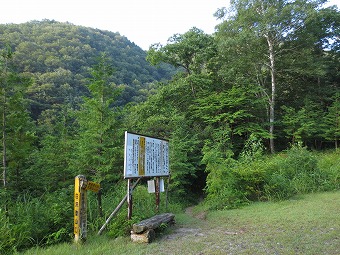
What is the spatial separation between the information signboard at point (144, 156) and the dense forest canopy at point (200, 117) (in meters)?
1.13

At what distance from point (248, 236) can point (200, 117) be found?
10607 mm

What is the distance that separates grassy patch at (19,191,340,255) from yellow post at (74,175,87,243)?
0.62ft

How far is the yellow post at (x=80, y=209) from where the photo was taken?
4.25m

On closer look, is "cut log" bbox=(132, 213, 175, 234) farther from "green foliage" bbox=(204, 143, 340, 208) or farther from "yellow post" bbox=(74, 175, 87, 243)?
"green foliage" bbox=(204, 143, 340, 208)

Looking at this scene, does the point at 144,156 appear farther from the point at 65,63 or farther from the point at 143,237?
the point at 65,63

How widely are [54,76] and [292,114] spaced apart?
25.1 metres

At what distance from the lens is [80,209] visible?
430cm

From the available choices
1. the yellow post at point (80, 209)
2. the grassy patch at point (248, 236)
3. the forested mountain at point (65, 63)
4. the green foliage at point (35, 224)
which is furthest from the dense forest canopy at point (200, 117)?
the grassy patch at point (248, 236)

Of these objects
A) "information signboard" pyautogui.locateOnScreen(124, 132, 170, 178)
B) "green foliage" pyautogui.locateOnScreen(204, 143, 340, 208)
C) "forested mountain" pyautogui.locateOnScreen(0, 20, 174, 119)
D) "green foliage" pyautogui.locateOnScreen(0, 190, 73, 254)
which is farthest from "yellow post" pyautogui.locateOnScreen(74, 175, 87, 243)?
"forested mountain" pyautogui.locateOnScreen(0, 20, 174, 119)

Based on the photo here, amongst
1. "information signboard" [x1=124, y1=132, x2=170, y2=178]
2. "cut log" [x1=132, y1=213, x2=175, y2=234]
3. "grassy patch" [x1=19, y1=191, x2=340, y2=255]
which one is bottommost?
"grassy patch" [x1=19, y1=191, x2=340, y2=255]

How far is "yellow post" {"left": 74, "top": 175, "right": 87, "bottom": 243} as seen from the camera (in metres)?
4.25

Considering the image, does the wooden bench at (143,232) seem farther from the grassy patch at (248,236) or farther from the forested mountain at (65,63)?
the forested mountain at (65,63)

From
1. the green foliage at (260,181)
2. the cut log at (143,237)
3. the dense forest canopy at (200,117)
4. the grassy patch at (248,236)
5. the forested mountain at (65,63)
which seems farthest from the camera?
the forested mountain at (65,63)

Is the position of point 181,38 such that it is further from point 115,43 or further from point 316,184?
point 115,43
